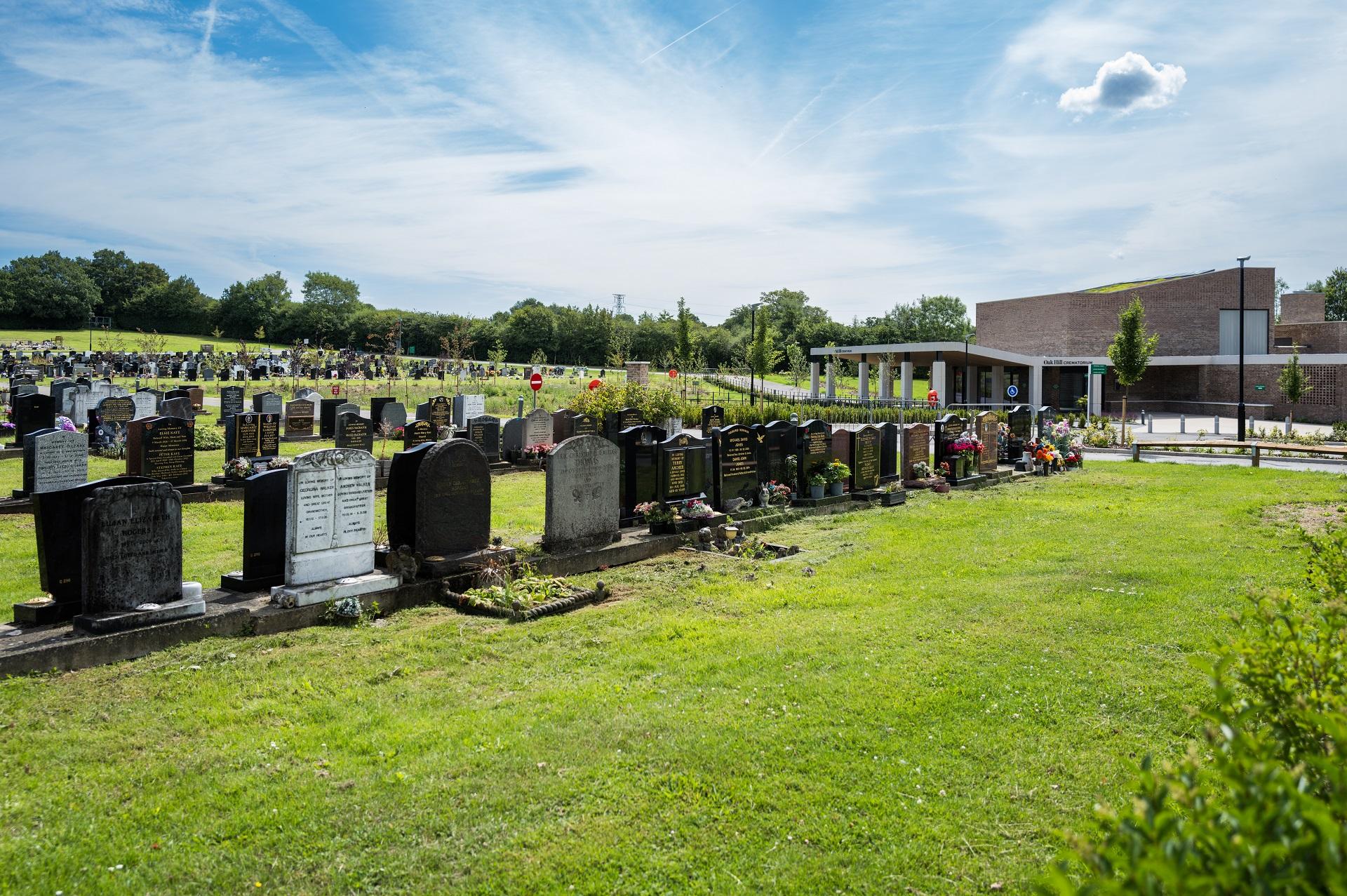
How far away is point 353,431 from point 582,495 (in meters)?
10.4

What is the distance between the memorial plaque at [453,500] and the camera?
30.6ft

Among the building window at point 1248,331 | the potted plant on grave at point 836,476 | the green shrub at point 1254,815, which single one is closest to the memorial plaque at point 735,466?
the potted plant on grave at point 836,476

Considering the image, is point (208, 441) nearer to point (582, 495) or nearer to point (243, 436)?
point (243, 436)

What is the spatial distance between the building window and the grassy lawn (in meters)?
Result: 54.1

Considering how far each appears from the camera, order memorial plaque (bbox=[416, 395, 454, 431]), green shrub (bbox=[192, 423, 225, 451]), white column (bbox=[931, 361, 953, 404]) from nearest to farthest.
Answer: green shrub (bbox=[192, 423, 225, 451]), memorial plaque (bbox=[416, 395, 454, 431]), white column (bbox=[931, 361, 953, 404])

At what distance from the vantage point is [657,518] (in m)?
12.1

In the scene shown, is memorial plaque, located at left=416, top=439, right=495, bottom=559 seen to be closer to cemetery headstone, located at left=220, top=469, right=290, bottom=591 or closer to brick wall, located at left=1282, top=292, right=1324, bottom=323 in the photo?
cemetery headstone, located at left=220, top=469, right=290, bottom=591

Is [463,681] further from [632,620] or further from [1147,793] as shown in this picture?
[1147,793]

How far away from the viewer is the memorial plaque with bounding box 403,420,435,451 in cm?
1814

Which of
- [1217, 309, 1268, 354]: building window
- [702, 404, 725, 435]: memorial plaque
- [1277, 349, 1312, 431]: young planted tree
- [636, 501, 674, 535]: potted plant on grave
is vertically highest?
[1217, 309, 1268, 354]: building window

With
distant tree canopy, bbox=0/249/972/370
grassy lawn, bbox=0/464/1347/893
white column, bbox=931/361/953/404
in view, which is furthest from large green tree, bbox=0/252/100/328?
grassy lawn, bbox=0/464/1347/893

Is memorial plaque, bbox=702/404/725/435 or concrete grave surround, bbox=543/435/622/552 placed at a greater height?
memorial plaque, bbox=702/404/725/435

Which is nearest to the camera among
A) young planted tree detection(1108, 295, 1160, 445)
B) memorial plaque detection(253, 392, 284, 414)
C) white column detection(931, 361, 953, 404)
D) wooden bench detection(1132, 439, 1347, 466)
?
wooden bench detection(1132, 439, 1347, 466)

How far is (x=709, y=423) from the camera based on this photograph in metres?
24.5
